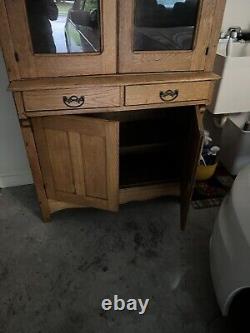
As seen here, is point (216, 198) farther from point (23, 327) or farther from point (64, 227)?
point (23, 327)

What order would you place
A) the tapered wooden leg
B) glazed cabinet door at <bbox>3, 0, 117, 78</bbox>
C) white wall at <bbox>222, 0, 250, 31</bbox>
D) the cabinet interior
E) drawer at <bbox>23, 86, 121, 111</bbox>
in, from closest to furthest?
1. glazed cabinet door at <bbox>3, 0, 117, 78</bbox>
2. drawer at <bbox>23, 86, 121, 111</bbox>
3. the tapered wooden leg
4. the cabinet interior
5. white wall at <bbox>222, 0, 250, 31</bbox>

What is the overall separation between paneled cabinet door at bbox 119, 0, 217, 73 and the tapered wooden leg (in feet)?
1.69

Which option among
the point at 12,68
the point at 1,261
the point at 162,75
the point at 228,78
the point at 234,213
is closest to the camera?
the point at 234,213

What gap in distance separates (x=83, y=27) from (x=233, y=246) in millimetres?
1025

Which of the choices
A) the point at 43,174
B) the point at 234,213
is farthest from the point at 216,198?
the point at 43,174

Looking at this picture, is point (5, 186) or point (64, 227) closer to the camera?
point (64, 227)

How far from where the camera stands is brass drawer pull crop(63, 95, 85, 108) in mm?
1103

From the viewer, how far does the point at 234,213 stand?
890 mm

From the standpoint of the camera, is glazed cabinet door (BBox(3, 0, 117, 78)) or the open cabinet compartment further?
the open cabinet compartment

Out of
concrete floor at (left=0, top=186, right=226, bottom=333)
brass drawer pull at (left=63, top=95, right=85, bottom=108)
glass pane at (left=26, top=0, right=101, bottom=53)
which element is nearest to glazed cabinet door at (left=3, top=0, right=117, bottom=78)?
glass pane at (left=26, top=0, right=101, bottom=53)

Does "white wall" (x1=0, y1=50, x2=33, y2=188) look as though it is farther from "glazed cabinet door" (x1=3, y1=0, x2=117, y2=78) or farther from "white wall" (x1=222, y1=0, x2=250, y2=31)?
"white wall" (x1=222, y1=0, x2=250, y2=31)

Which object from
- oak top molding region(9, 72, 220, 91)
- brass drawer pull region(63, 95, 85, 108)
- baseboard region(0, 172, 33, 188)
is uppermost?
oak top molding region(9, 72, 220, 91)

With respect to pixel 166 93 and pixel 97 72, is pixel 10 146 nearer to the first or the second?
pixel 97 72

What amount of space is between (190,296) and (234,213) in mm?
555
